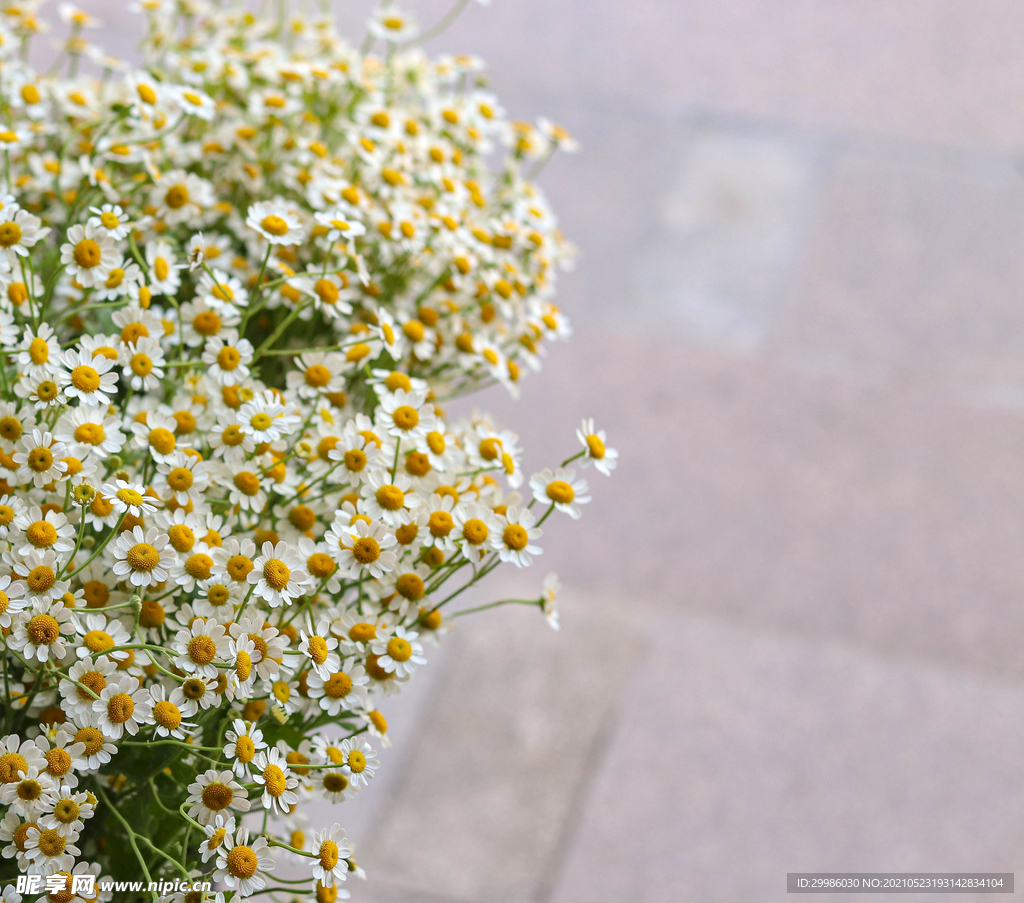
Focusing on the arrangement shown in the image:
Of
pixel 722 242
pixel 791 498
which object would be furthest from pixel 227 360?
pixel 722 242

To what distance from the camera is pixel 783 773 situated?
171 centimetres

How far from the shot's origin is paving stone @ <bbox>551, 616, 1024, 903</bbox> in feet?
5.24

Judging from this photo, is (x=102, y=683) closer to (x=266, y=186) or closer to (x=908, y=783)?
(x=266, y=186)

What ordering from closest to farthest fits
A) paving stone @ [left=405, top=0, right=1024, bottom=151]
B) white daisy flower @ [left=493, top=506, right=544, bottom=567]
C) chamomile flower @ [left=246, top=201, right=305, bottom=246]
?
white daisy flower @ [left=493, top=506, right=544, bottom=567]
chamomile flower @ [left=246, top=201, right=305, bottom=246]
paving stone @ [left=405, top=0, right=1024, bottom=151]

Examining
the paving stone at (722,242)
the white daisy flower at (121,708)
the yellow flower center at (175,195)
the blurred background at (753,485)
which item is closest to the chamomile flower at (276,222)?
the yellow flower center at (175,195)

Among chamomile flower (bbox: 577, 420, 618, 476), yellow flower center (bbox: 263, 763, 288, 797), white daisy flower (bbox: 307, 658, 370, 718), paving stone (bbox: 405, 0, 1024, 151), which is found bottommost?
yellow flower center (bbox: 263, 763, 288, 797)

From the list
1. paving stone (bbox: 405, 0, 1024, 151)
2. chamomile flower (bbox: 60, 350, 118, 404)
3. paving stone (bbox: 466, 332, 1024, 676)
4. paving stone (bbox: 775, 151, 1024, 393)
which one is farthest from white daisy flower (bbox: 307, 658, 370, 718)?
paving stone (bbox: 405, 0, 1024, 151)

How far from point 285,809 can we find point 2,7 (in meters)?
0.87

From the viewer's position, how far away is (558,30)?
314 centimetres

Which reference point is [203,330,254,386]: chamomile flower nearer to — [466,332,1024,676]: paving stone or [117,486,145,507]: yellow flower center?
[117,486,145,507]: yellow flower center

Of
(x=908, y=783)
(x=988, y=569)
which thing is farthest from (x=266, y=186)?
(x=988, y=569)

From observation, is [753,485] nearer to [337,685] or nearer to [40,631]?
[337,685]

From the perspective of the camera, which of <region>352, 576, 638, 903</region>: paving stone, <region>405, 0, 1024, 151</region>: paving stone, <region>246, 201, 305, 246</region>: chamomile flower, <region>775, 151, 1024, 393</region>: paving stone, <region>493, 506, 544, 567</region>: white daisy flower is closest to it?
<region>493, 506, 544, 567</region>: white daisy flower

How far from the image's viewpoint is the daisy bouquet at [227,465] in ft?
1.82
